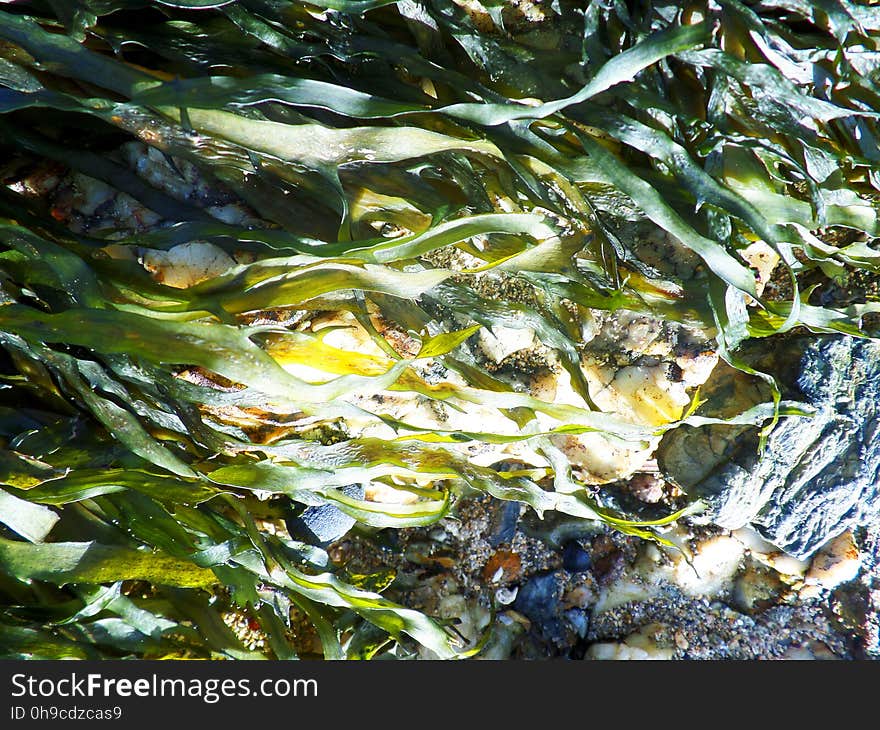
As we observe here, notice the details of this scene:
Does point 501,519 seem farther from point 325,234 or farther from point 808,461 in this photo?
point 325,234

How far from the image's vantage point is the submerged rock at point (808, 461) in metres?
1.21

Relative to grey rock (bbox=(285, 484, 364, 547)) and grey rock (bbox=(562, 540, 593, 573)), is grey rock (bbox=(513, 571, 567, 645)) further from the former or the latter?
grey rock (bbox=(285, 484, 364, 547))

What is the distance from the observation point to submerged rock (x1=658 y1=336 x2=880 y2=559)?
3.97 feet

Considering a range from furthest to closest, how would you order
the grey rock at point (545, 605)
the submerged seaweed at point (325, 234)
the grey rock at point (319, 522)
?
1. the grey rock at point (545, 605)
2. the grey rock at point (319, 522)
3. the submerged seaweed at point (325, 234)

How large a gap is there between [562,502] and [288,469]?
44 cm

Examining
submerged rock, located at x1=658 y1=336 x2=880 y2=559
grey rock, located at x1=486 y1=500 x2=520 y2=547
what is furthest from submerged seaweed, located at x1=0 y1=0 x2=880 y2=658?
grey rock, located at x1=486 y1=500 x2=520 y2=547

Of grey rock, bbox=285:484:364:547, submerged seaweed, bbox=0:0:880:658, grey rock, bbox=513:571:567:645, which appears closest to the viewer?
submerged seaweed, bbox=0:0:880:658

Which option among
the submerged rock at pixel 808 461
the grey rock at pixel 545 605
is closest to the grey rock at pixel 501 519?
the grey rock at pixel 545 605

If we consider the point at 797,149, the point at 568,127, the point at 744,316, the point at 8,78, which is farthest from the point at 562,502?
the point at 8,78

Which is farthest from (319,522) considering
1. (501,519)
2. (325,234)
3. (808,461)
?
(808,461)

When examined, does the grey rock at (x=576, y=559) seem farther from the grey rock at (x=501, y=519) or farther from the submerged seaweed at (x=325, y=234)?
the submerged seaweed at (x=325, y=234)

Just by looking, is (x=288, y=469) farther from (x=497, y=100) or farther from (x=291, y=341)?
(x=497, y=100)

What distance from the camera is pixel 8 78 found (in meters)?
0.74

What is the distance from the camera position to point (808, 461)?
1268mm
